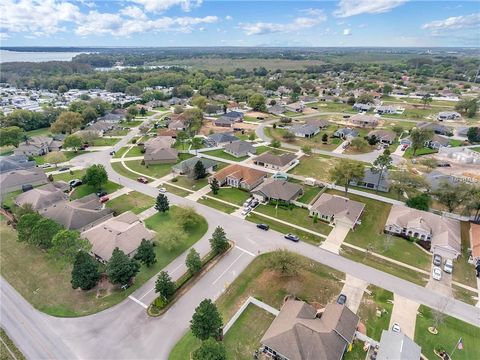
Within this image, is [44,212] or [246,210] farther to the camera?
[246,210]

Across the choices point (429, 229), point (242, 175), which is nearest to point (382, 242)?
point (429, 229)

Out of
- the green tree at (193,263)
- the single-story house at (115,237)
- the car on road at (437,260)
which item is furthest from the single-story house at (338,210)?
the single-story house at (115,237)

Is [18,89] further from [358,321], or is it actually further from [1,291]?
[358,321]

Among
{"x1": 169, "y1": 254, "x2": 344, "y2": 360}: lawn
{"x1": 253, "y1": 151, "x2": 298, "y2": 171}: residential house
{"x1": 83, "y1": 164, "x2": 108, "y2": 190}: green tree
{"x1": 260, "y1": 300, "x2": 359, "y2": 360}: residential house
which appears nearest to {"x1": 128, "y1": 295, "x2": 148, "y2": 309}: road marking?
{"x1": 169, "y1": 254, "x2": 344, "y2": 360}: lawn

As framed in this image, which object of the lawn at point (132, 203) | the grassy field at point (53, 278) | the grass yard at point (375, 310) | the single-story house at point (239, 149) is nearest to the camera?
the grass yard at point (375, 310)

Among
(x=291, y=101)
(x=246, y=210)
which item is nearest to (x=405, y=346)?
(x=246, y=210)

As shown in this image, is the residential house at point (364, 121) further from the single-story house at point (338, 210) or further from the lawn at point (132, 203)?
the lawn at point (132, 203)
